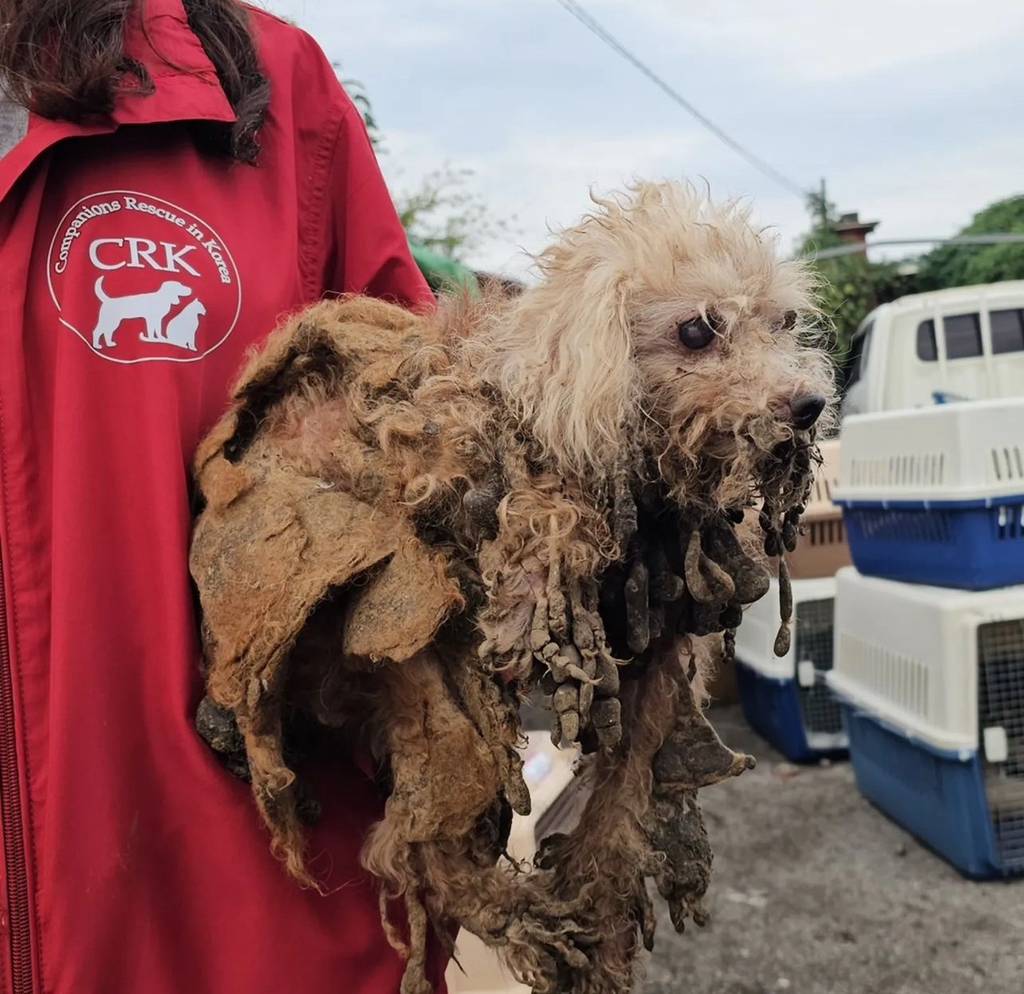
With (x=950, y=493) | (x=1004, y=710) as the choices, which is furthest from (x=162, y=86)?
(x=1004, y=710)

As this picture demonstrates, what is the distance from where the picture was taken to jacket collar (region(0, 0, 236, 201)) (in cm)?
116

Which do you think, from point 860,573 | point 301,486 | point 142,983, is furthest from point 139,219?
point 860,573


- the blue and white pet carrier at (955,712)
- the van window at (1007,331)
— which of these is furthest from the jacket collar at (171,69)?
the van window at (1007,331)

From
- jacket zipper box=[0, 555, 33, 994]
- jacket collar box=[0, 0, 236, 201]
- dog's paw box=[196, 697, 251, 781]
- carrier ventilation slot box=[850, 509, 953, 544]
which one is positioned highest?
jacket collar box=[0, 0, 236, 201]

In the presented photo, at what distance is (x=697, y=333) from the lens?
3.04 feet

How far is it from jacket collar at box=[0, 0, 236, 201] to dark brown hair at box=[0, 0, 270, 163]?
13 mm

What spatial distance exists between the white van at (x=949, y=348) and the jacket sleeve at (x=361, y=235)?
419 centimetres

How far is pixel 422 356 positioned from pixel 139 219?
1.34ft

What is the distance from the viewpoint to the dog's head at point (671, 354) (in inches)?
35.3

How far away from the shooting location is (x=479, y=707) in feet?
3.25

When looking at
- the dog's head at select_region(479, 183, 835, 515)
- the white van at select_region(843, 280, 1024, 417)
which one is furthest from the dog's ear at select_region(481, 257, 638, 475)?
the white van at select_region(843, 280, 1024, 417)

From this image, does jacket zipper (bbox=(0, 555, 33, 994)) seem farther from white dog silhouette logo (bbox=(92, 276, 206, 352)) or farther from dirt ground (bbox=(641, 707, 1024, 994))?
dirt ground (bbox=(641, 707, 1024, 994))

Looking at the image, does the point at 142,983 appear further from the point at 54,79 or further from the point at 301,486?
the point at 54,79

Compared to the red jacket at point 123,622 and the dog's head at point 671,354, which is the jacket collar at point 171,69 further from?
the dog's head at point 671,354
